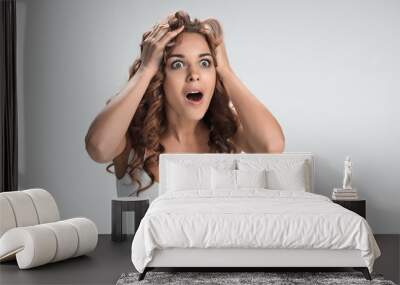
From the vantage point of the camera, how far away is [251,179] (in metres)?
6.52

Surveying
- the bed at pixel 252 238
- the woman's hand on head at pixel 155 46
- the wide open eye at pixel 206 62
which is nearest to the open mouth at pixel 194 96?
the wide open eye at pixel 206 62

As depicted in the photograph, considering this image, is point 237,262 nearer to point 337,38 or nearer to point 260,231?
point 260,231

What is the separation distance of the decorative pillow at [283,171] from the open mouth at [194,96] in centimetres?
79

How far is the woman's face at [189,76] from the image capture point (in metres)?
7.02

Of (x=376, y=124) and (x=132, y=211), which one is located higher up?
(x=376, y=124)

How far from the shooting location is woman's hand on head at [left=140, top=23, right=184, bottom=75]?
711 centimetres

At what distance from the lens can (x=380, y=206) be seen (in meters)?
7.27

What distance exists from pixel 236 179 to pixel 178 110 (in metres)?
1.05

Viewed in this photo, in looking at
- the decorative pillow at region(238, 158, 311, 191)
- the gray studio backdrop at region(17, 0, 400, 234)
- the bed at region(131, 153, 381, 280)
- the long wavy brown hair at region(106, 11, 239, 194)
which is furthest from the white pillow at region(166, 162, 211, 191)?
the bed at region(131, 153, 381, 280)

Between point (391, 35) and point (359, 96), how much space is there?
727 millimetres

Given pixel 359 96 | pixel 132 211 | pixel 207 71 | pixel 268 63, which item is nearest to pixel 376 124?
pixel 359 96

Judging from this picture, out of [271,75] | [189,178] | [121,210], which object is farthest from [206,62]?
[121,210]

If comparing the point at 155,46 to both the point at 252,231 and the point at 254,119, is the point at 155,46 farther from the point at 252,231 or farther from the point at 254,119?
the point at 252,231

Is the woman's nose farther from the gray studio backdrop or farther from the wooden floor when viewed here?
the wooden floor
